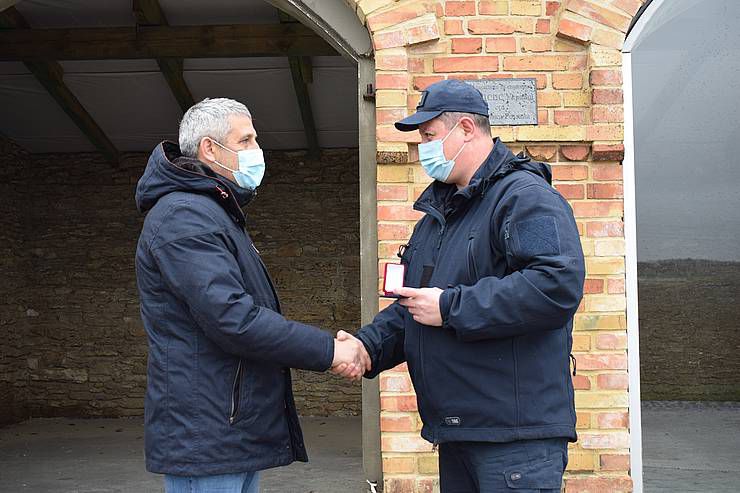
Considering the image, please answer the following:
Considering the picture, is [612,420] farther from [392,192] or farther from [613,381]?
[392,192]

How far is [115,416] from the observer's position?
A: 10250mm

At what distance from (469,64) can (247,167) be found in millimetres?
1509

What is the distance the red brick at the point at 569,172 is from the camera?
150 inches

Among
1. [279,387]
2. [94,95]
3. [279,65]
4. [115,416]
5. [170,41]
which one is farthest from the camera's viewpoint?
[115,416]

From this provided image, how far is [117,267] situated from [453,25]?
7.47m

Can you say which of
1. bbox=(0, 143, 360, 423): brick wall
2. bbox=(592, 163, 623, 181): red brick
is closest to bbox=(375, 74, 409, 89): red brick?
bbox=(592, 163, 623, 181): red brick

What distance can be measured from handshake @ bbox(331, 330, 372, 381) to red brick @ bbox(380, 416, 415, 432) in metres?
1.03

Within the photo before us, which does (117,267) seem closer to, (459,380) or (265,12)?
(265,12)

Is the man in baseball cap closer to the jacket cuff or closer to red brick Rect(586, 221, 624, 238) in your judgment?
the jacket cuff

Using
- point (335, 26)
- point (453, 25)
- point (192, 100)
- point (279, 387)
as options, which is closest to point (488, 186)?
point (279, 387)

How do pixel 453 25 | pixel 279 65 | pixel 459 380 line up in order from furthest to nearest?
pixel 279 65, pixel 453 25, pixel 459 380

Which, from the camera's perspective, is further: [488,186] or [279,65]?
[279,65]

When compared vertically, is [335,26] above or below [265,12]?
below

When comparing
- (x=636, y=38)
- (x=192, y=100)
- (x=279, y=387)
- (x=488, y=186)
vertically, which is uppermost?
(x=192, y=100)
